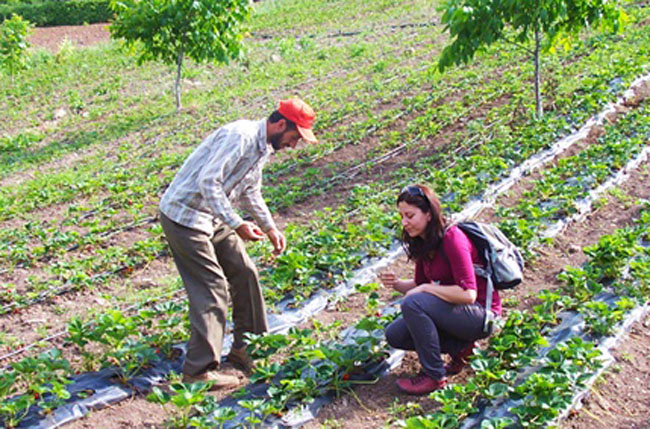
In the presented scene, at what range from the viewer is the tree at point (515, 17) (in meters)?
8.14

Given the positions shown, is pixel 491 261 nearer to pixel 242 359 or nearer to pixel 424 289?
pixel 424 289

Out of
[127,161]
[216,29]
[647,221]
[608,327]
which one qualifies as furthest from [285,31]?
[608,327]

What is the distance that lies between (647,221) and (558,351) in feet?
8.30

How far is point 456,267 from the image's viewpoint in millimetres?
3688

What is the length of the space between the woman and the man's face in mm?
674

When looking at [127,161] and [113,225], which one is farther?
[127,161]

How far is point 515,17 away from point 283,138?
5368 millimetres

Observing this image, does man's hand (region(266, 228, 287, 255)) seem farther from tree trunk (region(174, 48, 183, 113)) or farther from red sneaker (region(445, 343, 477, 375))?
tree trunk (region(174, 48, 183, 113))

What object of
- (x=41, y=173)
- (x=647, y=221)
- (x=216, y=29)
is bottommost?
(x=41, y=173)

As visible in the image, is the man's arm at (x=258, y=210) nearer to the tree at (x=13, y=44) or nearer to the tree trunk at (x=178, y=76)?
the tree trunk at (x=178, y=76)

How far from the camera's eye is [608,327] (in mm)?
Answer: 4195

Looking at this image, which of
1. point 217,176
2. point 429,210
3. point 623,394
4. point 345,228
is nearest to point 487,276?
point 429,210

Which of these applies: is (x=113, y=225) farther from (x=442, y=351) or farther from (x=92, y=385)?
(x=442, y=351)

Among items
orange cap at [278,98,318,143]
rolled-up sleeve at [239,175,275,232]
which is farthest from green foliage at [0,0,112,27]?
orange cap at [278,98,318,143]
